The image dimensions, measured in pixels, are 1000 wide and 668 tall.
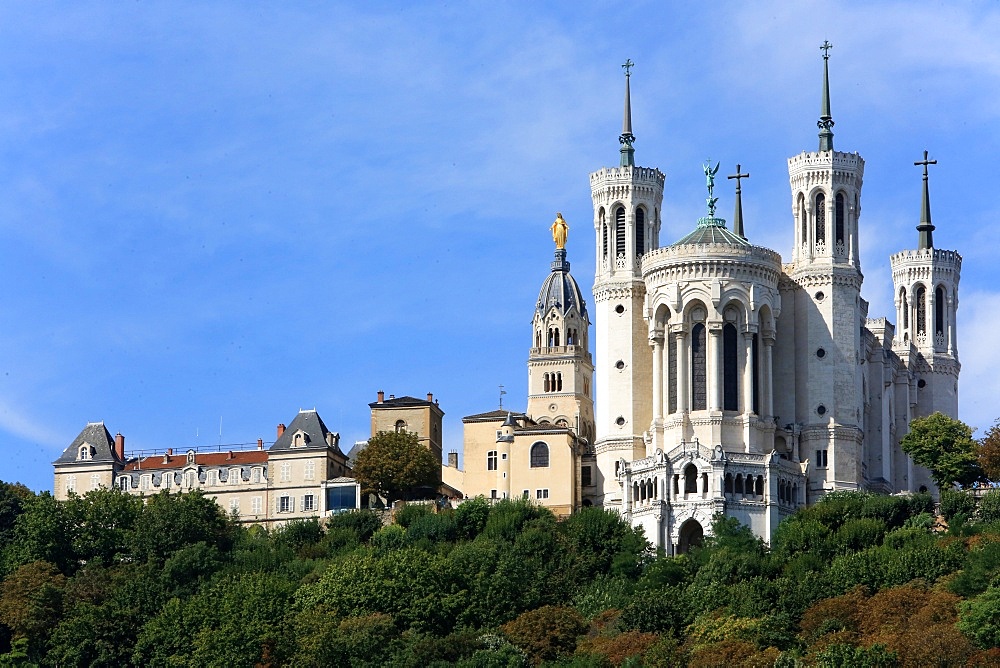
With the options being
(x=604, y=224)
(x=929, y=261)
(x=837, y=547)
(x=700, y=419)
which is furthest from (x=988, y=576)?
(x=929, y=261)

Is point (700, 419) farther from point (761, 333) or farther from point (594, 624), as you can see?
point (594, 624)

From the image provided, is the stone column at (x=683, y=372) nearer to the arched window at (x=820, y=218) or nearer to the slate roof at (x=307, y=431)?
the arched window at (x=820, y=218)

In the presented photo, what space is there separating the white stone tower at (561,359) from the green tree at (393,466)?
12.8 m

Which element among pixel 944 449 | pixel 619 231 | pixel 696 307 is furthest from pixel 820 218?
pixel 944 449

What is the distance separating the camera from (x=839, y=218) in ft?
438

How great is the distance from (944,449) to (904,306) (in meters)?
21.3

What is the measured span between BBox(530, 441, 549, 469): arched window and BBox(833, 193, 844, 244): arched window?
64.1 feet

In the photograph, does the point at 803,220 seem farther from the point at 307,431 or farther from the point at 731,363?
the point at 307,431

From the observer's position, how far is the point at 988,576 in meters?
108

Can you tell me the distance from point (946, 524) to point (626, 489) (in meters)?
16.8

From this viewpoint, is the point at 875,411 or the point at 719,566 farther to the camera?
the point at 875,411

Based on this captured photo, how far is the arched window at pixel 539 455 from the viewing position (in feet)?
442

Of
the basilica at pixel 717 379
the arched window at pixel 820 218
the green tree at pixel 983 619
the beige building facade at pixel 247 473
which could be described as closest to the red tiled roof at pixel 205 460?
the beige building facade at pixel 247 473

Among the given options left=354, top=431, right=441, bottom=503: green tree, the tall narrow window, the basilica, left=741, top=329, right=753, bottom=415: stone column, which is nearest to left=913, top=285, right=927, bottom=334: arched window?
the basilica
